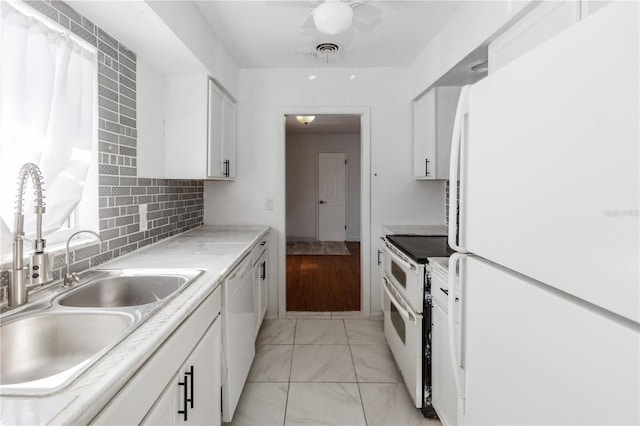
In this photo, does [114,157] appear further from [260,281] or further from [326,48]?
[326,48]

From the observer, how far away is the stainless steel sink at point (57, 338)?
99cm

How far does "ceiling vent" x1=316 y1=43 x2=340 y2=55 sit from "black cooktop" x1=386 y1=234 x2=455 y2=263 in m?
1.59

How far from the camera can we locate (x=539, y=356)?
78cm

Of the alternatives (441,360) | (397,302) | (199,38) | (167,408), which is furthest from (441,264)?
(199,38)

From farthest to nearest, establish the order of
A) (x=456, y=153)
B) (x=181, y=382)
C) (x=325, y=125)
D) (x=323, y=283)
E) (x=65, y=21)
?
(x=325, y=125), (x=323, y=283), (x=65, y=21), (x=456, y=153), (x=181, y=382)

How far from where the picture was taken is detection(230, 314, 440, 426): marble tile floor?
188 cm

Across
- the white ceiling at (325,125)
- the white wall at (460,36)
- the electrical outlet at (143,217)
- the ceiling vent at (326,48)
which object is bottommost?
Answer: the electrical outlet at (143,217)

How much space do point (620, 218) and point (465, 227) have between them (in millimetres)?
577

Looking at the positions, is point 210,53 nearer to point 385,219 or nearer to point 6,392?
point 385,219

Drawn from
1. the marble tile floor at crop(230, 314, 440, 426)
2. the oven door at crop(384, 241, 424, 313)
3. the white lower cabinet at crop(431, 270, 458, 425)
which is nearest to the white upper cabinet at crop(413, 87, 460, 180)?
the oven door at crop(384, 241, 424, 313)

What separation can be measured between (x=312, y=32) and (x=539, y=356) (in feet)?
8.02

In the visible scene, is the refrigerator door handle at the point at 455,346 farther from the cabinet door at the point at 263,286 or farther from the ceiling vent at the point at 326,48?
the ceiling vent at the point at 326,48

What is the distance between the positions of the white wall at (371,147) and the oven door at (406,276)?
814 mm

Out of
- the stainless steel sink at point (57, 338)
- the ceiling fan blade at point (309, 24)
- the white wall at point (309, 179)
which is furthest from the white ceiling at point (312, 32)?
the white wall at point (309, 179)
